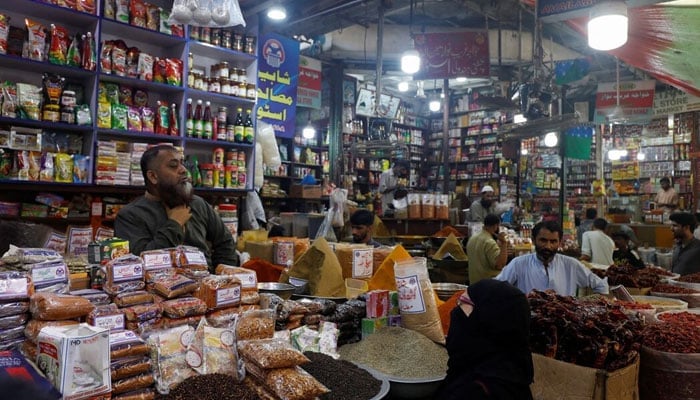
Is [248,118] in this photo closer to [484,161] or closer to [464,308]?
[464,308]

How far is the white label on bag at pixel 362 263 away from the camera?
269 cm

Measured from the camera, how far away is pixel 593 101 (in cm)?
1235

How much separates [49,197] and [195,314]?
3.06 meters

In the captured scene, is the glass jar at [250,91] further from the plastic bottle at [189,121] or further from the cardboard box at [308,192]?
the cardboard box at [308,192]

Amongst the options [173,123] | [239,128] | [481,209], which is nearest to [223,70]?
[239,128]

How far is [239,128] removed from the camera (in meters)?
5.02

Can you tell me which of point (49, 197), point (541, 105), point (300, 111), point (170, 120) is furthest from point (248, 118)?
point (300, 111)

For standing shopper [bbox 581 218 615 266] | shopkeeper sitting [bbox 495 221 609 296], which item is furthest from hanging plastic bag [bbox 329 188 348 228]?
standing shopper [bbox 581 218 615 266]

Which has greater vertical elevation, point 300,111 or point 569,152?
point 300,111

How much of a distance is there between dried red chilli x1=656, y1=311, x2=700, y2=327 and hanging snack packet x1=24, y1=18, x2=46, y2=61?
4.36 metres

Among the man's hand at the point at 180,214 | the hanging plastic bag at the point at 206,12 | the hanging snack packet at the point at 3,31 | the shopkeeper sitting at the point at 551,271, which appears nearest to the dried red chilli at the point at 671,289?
the shopkeeper sitting at the point at 551,271

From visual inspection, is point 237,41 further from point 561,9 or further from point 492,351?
point 492,351

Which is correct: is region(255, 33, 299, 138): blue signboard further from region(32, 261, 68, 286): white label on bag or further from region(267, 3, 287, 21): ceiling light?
region(32, 261, 68, 286): white label on bag

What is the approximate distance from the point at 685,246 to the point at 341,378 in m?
4.92
